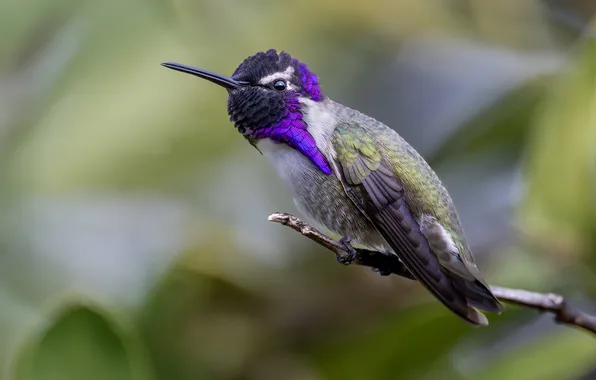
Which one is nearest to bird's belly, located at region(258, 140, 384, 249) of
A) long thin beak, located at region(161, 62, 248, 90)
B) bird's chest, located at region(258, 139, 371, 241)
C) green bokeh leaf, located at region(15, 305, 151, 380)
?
bird's chest, located at region(258, 139, 371, 241)

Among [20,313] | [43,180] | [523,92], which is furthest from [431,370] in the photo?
[43,180]

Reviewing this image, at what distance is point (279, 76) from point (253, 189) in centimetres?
89

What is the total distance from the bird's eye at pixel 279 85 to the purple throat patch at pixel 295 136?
0.03 metres

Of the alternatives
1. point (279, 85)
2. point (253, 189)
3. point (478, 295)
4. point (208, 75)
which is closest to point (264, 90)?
point (279, 85)

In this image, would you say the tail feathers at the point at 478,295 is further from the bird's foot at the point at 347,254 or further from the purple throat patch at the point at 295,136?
the purple throat patch at the point at 295,136

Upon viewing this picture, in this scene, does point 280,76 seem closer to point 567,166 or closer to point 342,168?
point 342,168

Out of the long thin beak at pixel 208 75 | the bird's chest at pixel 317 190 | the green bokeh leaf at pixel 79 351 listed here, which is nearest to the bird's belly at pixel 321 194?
the bird's chest at pixel 317 190

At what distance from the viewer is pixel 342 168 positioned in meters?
1.24

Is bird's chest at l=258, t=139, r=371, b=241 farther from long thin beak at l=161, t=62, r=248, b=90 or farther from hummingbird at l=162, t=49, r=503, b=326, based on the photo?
long thin beak at l=161, t=62, r=248, b=90

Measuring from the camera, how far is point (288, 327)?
154 cm

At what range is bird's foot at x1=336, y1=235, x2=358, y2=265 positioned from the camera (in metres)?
1.17

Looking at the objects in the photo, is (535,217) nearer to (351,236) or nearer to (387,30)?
(351,236)

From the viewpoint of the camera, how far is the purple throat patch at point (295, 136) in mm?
1237

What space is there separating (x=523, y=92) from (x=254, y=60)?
2.61ft
